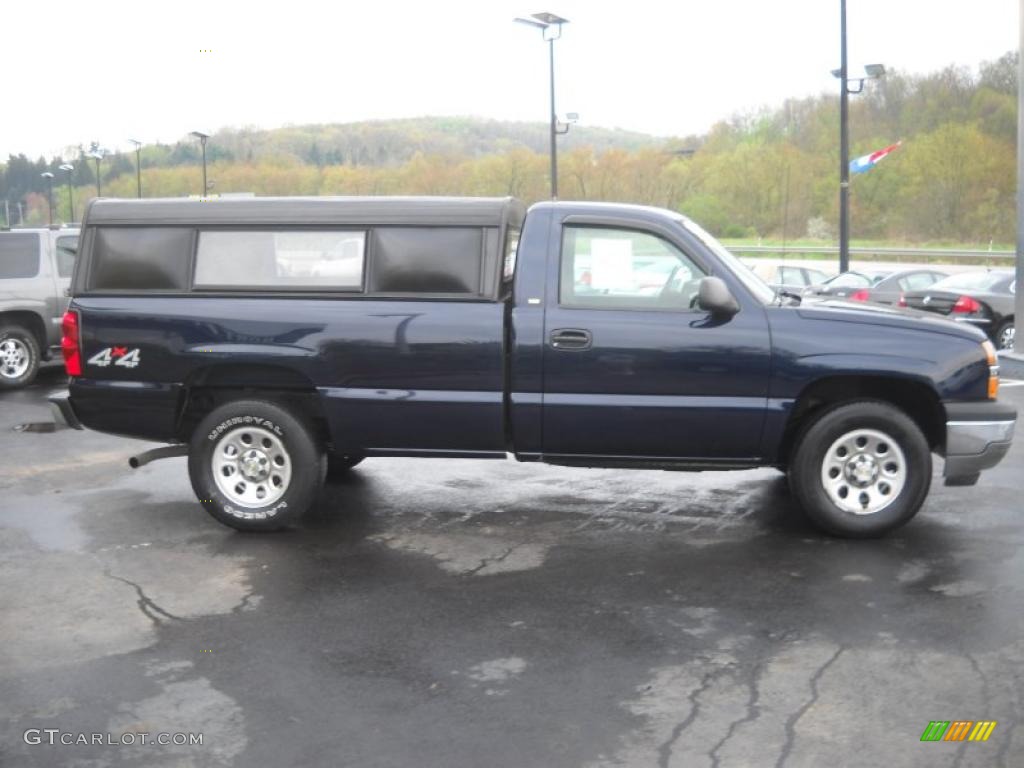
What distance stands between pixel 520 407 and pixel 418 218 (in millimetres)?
1303

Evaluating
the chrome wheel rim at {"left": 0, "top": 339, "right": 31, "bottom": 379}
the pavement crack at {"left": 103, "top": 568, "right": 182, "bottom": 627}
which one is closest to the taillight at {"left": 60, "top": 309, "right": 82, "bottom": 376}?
the pavement crack at {"left": 103, "top": 568, "right": 182, "bottom": 627}

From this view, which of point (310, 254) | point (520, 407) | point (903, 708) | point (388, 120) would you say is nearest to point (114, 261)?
point (310, 254)

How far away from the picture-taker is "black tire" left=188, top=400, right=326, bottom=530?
7.28 metres

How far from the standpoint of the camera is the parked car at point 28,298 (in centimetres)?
1473

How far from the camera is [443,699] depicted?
15.2ft

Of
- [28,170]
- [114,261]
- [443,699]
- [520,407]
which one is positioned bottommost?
[443,699]

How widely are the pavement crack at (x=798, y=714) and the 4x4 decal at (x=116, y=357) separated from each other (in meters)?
4.52

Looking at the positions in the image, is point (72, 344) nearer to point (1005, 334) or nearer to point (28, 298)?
point (28, 298)

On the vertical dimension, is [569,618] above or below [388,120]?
below

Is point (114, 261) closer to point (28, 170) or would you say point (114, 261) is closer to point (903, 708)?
point (903, 708)

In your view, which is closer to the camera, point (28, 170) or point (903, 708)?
point (903, 708)

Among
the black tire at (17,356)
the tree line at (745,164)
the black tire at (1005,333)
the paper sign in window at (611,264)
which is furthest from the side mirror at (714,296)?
the tree line at (745,164)

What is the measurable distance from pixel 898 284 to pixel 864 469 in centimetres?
1632

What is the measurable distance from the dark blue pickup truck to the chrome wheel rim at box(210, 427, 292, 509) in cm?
1
